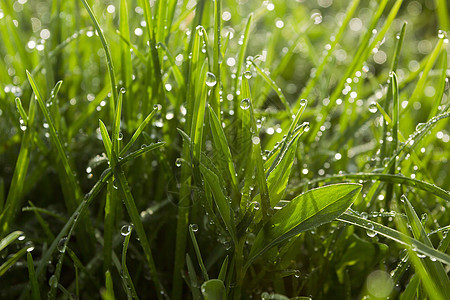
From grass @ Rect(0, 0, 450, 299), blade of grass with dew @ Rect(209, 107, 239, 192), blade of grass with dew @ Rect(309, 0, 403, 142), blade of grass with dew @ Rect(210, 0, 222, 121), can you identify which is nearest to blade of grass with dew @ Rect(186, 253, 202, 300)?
grass @ Rect(0, 0, 450, 299)

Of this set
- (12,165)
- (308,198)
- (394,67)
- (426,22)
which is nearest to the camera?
(308,198)

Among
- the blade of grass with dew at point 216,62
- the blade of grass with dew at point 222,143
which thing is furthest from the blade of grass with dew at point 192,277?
the blade of grass with dew at point 216,62

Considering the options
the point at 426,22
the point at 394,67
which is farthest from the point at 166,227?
the point at 426,22

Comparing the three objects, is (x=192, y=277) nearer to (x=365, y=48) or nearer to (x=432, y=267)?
(x=432, y=267)

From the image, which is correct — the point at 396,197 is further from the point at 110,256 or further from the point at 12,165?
the point at 12,165

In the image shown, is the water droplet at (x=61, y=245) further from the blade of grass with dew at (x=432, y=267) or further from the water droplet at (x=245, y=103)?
the blade of grass with dew at (x=432, y=267)

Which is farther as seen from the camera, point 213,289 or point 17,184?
point 17,184

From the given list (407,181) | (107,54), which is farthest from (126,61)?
(407,181)

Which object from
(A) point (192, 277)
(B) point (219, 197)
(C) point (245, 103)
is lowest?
(A) point (192, 277)
